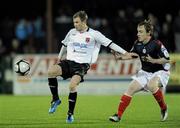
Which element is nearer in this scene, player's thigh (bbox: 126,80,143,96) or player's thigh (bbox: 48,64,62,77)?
player's thigh (bbox: 126,80,143,96)

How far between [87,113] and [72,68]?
7.41ft

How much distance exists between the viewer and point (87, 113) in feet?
49.8

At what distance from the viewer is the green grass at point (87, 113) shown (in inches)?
490

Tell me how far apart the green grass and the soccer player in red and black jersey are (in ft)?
1.50

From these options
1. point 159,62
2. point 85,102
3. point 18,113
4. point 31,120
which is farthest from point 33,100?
point 159,62

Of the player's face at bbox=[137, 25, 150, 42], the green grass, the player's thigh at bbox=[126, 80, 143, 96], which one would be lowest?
the green grass

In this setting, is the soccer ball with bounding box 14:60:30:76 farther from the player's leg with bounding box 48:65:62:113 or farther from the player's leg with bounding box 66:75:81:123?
the player's leg with bounding box 66:75:81:123

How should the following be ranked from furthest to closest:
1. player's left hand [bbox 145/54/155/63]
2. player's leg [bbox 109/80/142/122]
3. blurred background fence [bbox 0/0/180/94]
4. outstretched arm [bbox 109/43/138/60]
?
blurred background fence [bbox 0/0/180/94]
outstretched arm [bbox 109/43/138/60]
player's leg [bbox 109/80/142/122]
player's left hand [bbox 145/54/155/63]

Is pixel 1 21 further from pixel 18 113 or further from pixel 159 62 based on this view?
pixel 159 62

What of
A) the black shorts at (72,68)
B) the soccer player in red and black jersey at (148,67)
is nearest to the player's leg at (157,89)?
the soccer player in red and black jersey at (148,67)

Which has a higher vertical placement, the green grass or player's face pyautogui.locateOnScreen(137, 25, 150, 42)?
player's face pyautogui.locateOnScreen(137, 25, 150, 42)

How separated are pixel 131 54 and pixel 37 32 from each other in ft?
39.6

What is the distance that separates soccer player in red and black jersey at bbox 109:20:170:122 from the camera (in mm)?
12844

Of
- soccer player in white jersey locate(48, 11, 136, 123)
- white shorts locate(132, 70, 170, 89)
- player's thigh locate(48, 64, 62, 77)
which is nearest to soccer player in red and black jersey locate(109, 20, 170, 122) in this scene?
white shorts locate(132, 70, 170, 89)
